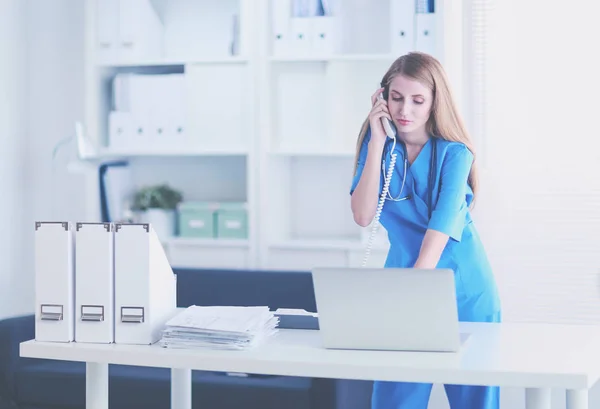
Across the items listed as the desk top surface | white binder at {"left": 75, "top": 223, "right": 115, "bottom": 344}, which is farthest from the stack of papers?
white binder at {"left": 75, "top": 223, "right": 115, "bottom": 344}

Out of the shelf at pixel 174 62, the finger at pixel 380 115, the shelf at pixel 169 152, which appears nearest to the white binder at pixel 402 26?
the shelf at pixel 174 62

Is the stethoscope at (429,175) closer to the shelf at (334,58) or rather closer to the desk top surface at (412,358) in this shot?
the desk top surface at (412,358)

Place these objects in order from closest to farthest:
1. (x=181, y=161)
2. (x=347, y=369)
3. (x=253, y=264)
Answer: (x=347, y=369) → (x=253, y=264) → (x=181, y=161)

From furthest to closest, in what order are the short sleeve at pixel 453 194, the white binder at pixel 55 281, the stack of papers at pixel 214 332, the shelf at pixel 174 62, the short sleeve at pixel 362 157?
the shelf at pixel 174 62 < the short sleeve at pixel 362 157 < the short sleeve at pixel 453 194 < the white binder at pixel 55 281 < the stack of papers at pixel 214 332

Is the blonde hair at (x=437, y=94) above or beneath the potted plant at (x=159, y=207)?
A: above

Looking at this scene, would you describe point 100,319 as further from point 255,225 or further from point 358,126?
point 358,126

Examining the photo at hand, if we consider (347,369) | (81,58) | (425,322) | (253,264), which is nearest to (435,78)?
(425,322)

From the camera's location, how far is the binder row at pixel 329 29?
383 cm

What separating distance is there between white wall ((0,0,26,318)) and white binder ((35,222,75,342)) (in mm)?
2095

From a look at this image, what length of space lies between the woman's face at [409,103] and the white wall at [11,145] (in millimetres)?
2361

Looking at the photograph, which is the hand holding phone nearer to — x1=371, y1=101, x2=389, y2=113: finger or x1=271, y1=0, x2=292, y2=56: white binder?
x1=371, y1=101, x2=389, y2=113: finger

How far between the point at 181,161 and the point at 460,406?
2.33 metres

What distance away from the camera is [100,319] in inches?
88.3

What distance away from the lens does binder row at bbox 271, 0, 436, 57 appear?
3.83 m
